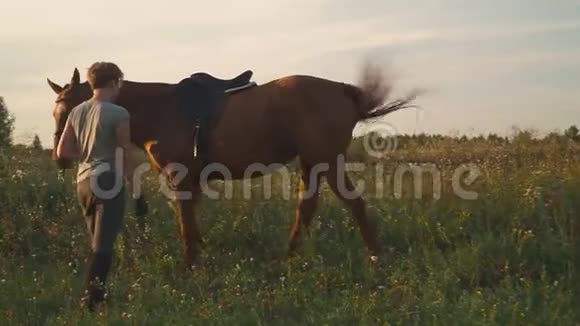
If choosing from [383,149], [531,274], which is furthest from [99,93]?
[383,149]

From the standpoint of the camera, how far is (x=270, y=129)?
7172 millimetres

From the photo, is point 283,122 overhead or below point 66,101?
below

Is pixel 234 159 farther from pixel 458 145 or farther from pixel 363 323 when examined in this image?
pixel 458 145

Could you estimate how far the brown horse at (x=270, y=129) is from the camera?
6.99 m

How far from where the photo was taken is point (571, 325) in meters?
4.57

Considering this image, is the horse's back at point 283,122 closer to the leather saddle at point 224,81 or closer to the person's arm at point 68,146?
the leather saddle at point 224,81

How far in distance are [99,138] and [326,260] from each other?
238 centimetres

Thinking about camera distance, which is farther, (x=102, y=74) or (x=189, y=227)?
(x=189, y=227)

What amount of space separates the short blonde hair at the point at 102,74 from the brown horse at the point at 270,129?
1485 mm

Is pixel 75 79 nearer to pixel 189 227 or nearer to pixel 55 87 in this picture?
pixel 55 87

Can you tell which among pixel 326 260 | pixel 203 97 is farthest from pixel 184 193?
pixel 326 260

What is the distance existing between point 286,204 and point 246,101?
53.7 inches

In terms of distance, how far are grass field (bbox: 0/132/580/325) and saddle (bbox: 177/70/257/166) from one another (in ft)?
3.05

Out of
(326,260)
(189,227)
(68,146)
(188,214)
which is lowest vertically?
→ (326,260)
